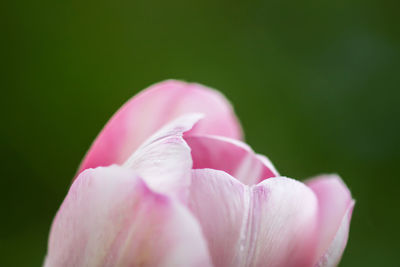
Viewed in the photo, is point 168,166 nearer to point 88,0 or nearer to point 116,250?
point 116,250

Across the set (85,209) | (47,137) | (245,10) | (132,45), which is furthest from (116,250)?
(245,10)

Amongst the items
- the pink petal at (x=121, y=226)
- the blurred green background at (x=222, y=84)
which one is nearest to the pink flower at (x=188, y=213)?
the pink petal at (x=121, y=226)

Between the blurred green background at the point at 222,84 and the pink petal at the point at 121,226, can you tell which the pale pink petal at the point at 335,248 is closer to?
the pink petal at the point at 121,226

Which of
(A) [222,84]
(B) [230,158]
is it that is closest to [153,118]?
(B) [230,158]

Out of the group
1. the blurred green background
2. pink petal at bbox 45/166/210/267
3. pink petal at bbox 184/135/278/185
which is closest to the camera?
pink petal at bbox 45/166/210/267

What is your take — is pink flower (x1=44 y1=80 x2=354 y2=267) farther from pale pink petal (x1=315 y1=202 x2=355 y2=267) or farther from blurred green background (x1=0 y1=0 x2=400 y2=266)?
blurred green background (x1=0 y1=0 x2=400 y2=266)

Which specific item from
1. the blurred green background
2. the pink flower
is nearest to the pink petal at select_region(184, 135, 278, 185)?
the pink flower
